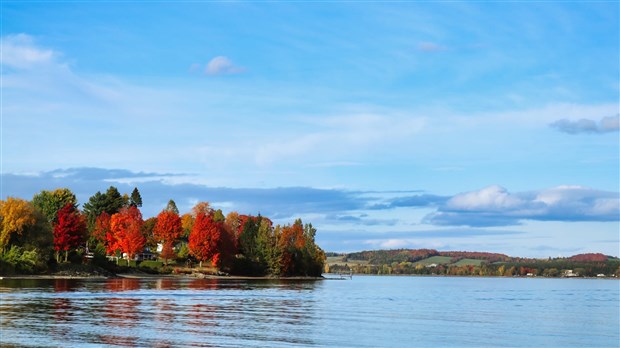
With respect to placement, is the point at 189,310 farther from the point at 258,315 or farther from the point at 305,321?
the point at 305,321

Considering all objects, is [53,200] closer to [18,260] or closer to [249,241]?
[249,241]

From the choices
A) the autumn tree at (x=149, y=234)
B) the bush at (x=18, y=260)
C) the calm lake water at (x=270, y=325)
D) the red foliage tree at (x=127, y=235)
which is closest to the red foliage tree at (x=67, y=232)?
the red foliage tree at (x=127, y=235)

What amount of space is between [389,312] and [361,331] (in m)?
18.8

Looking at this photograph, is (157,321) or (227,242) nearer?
(157,321)

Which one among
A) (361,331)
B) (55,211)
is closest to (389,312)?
(361,331)

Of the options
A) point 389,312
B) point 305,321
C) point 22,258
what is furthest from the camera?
point 22,258

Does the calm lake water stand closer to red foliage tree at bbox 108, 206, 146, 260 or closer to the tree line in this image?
the tree line

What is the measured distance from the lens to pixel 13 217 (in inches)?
4855

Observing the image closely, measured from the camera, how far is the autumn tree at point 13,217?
12119cm

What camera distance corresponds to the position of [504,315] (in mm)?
63156

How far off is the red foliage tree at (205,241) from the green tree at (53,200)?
2862cm

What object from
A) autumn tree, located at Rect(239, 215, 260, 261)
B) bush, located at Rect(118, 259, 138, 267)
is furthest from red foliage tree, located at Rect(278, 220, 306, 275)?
bush, located at Rect(118, 259, 138, 267)

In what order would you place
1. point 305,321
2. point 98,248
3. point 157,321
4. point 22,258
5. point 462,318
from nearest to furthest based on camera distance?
1. point 157,321
2. point 305,321
3. point 462,318
4. point 22,258
5. point 98,248

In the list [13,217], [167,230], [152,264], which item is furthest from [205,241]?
[13,217]
